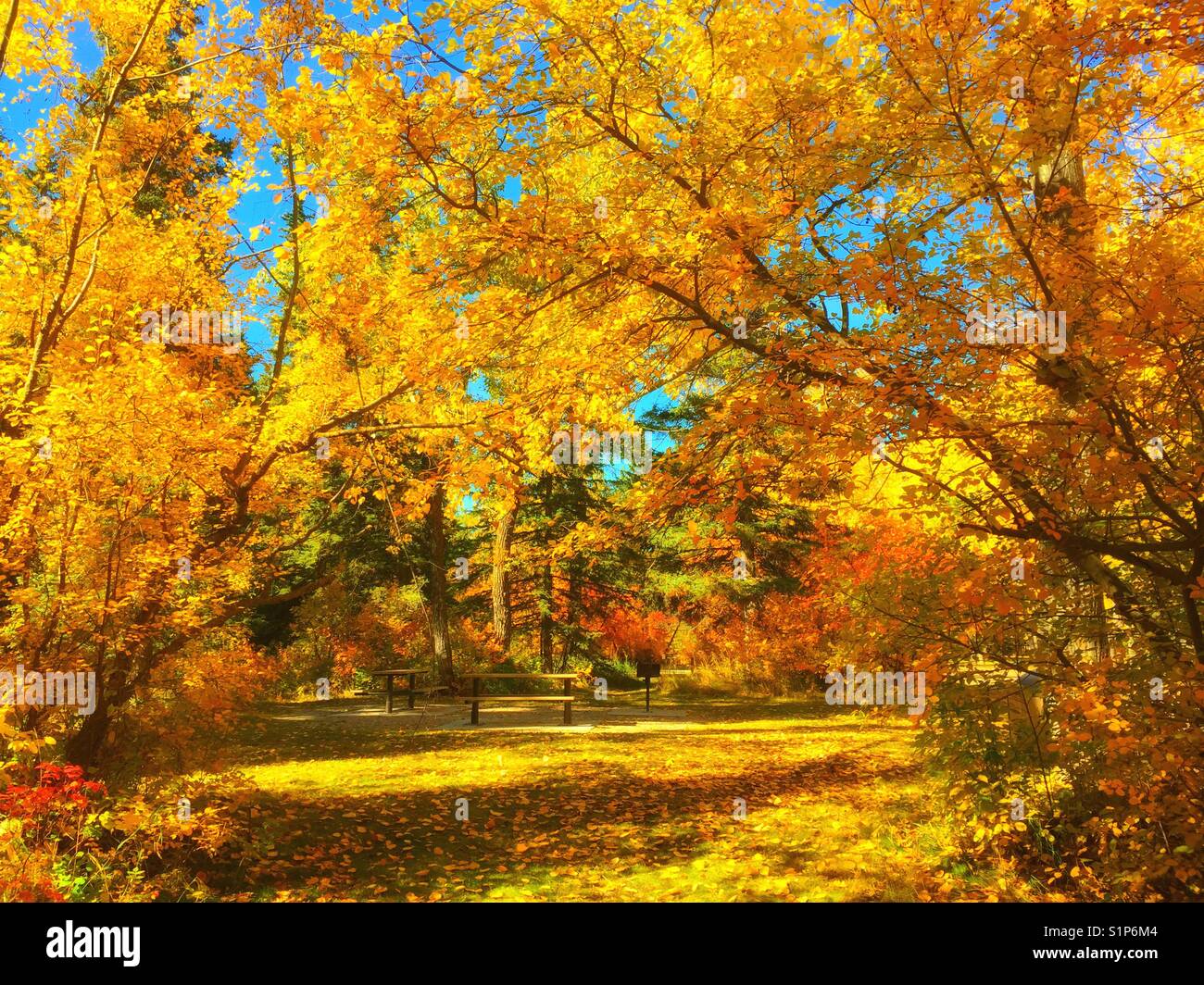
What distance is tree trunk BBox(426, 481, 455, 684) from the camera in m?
16.0

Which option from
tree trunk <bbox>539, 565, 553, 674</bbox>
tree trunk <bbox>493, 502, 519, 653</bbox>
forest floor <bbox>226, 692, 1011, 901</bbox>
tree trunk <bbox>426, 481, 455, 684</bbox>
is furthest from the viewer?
tree trunk <bbox>539, 565, 553, 674</bbox>

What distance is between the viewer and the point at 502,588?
56.8 feet

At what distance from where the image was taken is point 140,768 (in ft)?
18.7

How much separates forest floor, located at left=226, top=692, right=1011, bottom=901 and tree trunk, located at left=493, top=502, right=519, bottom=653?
533cm

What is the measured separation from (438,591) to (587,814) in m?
9.91

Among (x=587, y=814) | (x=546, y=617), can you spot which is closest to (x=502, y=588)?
(x=546, y=617)

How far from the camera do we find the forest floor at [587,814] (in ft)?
17.1

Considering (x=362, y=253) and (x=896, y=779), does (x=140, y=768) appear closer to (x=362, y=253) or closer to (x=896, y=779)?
(x=362, y=253)

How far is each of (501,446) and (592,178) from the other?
280 cm

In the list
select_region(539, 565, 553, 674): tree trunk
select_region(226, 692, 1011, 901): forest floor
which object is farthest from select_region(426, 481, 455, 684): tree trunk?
select_region(226, 692, 1011, 901): forest floor

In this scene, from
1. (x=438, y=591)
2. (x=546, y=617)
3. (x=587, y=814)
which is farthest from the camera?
(x=546, y=617)

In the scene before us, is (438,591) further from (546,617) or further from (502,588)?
(546,617)

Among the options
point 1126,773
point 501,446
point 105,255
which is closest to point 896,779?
point 1126,773

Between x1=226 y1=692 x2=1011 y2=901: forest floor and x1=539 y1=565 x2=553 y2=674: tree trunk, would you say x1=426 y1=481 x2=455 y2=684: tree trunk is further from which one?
x1=226 y1=692 x2=1011 y2=901: forest floor
